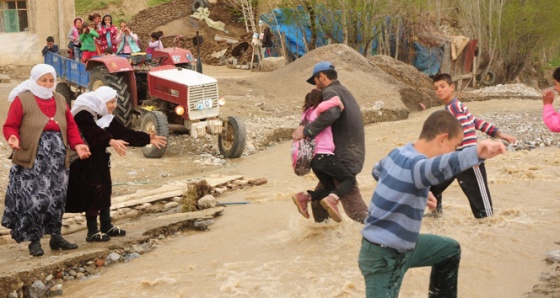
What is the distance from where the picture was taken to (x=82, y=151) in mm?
6793

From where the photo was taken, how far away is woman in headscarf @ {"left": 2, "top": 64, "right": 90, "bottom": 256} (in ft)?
22.1

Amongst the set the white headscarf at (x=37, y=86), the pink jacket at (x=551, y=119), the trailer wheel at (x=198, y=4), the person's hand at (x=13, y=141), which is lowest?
the person's hand at (x=13, y=141)

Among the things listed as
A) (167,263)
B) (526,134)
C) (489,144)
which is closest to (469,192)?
(167,263)

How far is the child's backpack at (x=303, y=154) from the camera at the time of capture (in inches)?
276

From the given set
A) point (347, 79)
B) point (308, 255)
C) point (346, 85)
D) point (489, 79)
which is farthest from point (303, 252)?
point (489, 79)

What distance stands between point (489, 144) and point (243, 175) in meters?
7.71

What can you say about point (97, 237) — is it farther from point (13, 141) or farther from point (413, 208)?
point (413, 208)

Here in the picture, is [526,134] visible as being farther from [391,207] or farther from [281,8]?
[281,8]

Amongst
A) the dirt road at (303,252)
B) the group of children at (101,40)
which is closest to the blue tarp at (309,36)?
the group of children at (101,40)

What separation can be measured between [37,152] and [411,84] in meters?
16.3

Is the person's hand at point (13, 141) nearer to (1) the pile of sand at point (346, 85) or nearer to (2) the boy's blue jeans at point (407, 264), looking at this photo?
(2) the boy's blue jeans at point (407, 264)

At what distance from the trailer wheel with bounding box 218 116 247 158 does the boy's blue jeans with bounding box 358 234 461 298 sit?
810 cm

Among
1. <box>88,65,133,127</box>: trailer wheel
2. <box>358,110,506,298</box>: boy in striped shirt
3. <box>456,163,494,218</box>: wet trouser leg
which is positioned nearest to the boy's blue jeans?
<box>358,110,506,298</box>: boy in striped shirt

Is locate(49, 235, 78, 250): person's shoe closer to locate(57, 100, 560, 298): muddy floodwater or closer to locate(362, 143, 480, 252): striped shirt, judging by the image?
locate(57, 100, 560, 298): muddy floodwater
